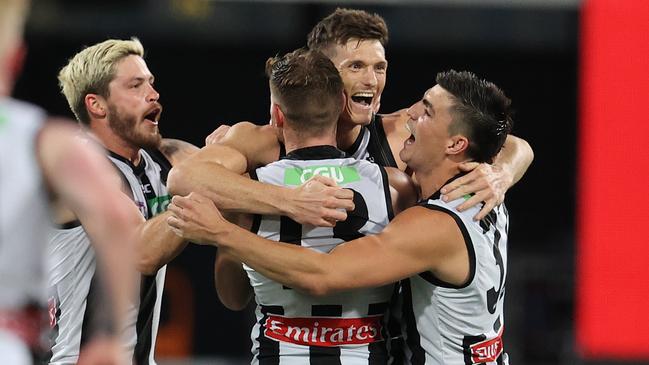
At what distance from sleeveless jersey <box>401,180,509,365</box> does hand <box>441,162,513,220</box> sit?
0.10 feet

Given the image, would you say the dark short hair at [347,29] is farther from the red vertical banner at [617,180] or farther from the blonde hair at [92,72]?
the red vertical banner at [617,180]

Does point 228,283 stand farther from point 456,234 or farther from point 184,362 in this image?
point 184,362

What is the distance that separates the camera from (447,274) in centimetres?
378

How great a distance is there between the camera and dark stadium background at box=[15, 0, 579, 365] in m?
12.6

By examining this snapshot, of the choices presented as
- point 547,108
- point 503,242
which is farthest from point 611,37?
point 503,242

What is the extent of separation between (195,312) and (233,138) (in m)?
8.59

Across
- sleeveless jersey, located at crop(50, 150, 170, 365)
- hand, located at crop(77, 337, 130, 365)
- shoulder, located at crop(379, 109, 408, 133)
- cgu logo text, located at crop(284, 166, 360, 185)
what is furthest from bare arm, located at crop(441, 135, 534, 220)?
hand, located at crop(77, 337, 130, 365)

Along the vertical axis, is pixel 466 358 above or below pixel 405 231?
below

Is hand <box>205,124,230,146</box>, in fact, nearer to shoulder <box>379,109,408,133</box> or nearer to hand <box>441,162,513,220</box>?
shoulder <box>379,109,408,133</box>

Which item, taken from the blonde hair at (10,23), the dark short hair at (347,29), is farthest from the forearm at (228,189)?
the blonde hair at (10,23)

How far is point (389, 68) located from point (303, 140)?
971 centimetres

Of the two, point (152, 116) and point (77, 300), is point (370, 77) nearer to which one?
point (152, 116)

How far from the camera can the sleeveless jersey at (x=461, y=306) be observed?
3828mm

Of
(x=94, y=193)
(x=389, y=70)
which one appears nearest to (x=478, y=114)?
(x=94, y=193)
